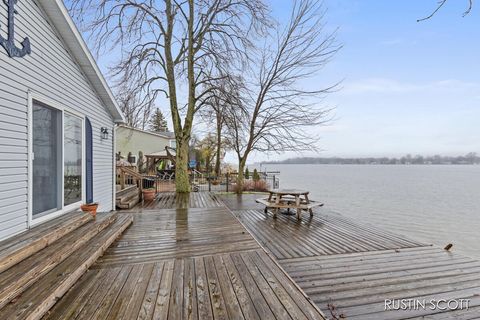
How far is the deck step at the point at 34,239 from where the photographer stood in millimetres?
→ 2244

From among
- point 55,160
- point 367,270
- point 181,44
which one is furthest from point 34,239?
point 181,44

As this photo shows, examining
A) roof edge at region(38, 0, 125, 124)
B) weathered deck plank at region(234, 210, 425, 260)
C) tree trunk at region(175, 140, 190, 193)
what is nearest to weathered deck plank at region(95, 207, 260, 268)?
weathered deck plank at region(234, 210, 425, 260)

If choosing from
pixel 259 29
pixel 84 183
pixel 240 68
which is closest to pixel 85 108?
pixel 84 183

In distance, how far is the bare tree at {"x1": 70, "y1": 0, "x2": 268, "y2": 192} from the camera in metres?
9.17

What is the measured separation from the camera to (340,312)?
8.02ft

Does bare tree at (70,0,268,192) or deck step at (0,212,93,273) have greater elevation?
bare tree at (70,0,268,192)

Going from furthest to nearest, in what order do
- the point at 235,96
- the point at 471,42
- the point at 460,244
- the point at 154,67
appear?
the point at 154,67 → the point at 235,96 → the point at 460,244 → the point at 471,42

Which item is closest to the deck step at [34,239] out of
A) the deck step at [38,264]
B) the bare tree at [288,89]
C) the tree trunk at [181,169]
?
the deck step at [38,264]

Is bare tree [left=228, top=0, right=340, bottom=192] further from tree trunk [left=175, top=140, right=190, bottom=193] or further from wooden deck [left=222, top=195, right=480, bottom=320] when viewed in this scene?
wooden deck [left=222, top=195, right=480, bottom=320]

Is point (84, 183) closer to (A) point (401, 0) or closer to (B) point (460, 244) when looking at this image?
(A) point (401, 0)

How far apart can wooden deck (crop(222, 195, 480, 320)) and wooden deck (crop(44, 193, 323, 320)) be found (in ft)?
2.33

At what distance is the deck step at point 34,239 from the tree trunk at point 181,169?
22.6 ft

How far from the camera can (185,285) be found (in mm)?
2354

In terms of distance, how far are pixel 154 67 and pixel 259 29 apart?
5.01m
